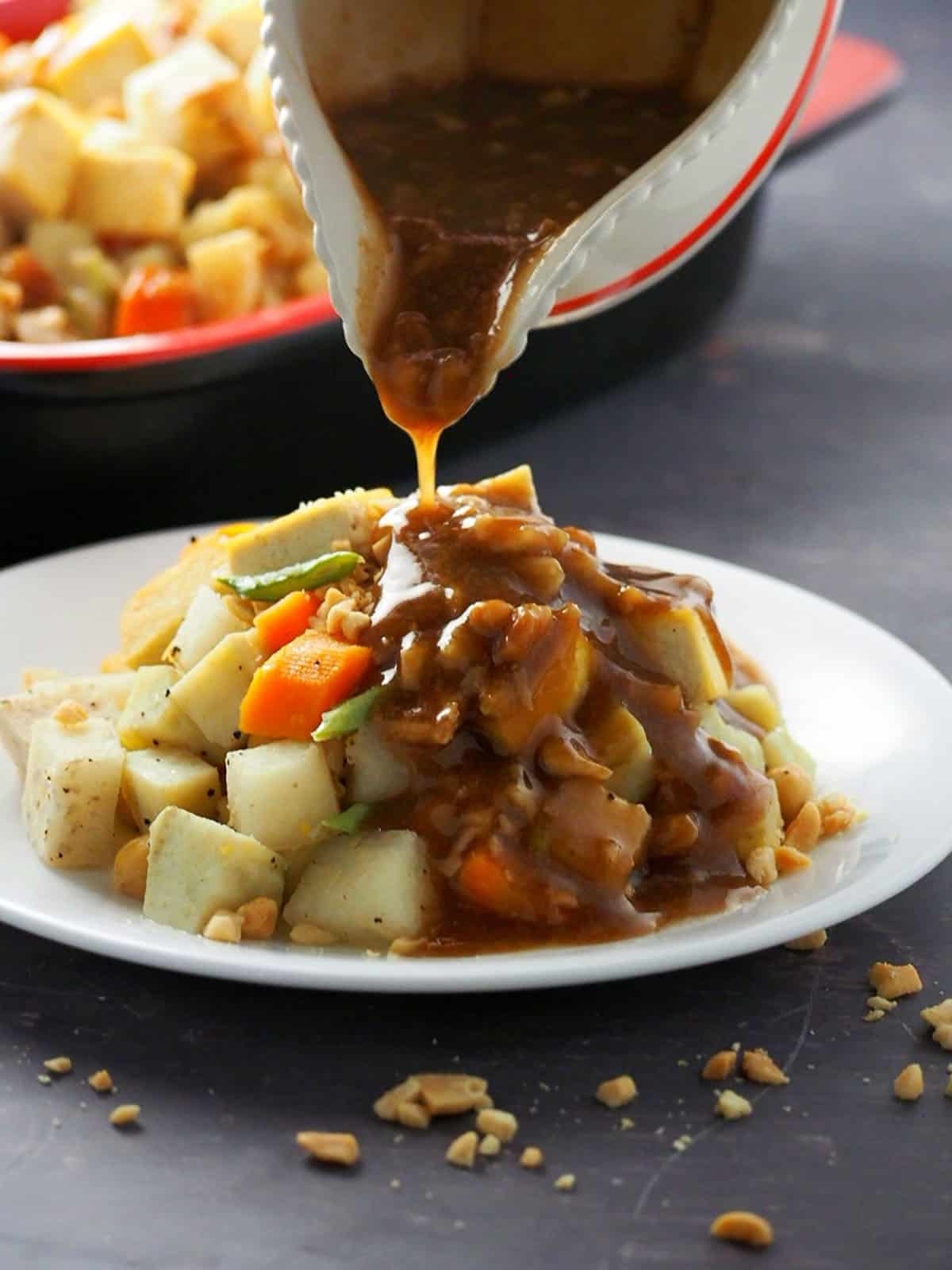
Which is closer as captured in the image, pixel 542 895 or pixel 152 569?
pixel 542 895

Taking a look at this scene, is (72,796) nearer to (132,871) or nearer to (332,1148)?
(132,871)

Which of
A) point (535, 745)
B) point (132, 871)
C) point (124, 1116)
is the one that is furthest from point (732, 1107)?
point (132, 871)

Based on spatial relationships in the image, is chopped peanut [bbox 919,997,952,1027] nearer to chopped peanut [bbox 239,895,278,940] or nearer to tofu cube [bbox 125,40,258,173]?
chopped peanut [bbox 239,895,278,940]

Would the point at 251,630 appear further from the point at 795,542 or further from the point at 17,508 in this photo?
the point at 795,542

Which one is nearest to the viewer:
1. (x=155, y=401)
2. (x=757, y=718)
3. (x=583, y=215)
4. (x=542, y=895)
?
(x=542, y=895)

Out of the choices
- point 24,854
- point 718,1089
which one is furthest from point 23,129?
point 718,1089

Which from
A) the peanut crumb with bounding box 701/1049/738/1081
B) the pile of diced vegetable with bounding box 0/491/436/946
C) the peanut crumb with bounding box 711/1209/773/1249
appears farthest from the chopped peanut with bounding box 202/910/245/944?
the peanut crumb with bounding box 711/1209/773/1249
